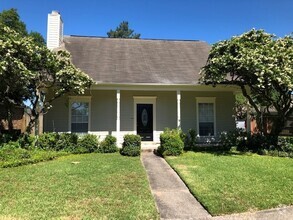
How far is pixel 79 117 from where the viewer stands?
1438 centimetres

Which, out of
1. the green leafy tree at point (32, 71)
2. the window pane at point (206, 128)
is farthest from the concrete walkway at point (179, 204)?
the window pane at point (206, 128)

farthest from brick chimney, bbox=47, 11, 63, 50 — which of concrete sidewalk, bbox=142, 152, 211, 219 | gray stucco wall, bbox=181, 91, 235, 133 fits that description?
concrete sidewalk, bbox=142, 152, 211, 219

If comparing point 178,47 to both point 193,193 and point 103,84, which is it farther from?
point 193,193

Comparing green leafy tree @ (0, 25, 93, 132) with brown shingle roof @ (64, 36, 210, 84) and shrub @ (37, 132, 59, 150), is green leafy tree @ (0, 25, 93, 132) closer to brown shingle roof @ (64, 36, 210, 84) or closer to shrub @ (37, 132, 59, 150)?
shrub @ (37, 132, 59, 150)

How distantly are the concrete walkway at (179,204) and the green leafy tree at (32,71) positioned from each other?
5399 millimetres

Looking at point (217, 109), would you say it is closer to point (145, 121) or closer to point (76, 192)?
point (145, 121)

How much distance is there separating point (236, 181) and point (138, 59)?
10.4 metres

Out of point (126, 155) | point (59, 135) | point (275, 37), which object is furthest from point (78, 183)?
point (275, 37)

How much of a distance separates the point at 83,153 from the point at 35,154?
87.9 inches

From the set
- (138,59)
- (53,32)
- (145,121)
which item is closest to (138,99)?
(145,121)

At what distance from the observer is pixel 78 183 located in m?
7.04

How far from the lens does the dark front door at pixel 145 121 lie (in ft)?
48.7

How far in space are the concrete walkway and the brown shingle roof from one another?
665cm

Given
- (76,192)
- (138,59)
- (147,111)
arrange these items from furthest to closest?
1. (138,59)
2. (147,111)
3. (76,192)
